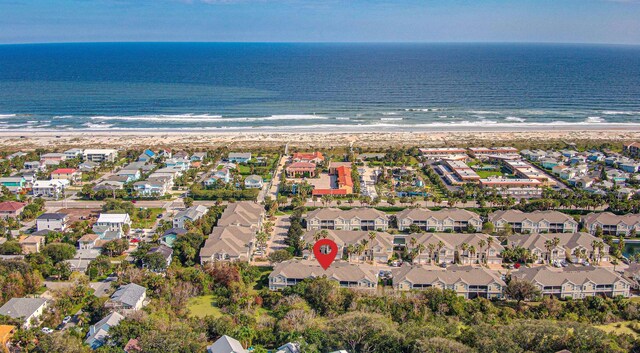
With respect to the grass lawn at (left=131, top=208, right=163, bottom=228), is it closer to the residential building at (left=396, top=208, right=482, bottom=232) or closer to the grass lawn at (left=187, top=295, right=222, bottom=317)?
the grass lawn at (left=187, top=295, right=222, bottom=317)

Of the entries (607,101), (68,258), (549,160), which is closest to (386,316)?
(68,258)

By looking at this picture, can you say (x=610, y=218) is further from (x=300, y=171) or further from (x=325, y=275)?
(x=300, y=171)

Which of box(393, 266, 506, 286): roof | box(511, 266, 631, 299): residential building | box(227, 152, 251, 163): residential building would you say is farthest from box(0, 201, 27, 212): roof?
box(511, 266, 631, 299): residential building

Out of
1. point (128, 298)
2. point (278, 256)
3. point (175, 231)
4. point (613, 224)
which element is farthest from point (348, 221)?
point (613, 224)

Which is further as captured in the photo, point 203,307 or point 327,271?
point 327,271

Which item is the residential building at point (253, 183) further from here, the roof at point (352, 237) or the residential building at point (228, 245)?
the roof at point (352, 237)

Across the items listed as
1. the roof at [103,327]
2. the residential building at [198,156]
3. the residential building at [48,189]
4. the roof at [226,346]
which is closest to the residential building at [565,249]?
the roof at [226,346]
